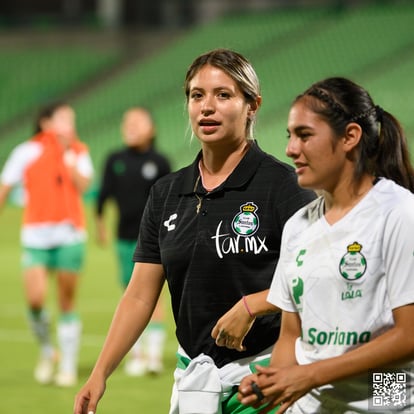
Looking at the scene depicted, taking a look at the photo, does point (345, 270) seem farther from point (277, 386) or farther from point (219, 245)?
point (219, 245)

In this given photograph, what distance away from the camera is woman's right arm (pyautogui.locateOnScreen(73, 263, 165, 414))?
403cm

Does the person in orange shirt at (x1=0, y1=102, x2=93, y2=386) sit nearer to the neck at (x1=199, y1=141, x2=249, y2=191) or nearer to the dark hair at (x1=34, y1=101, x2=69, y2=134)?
the dark hair at (x1=34, y1=101, x2=69, y2=134)

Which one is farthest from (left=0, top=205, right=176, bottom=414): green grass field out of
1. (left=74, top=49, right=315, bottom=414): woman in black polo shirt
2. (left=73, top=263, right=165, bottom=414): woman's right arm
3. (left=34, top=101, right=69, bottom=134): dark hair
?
(left=74, top=49, right=315, bottom=414): woman in black polo shirt

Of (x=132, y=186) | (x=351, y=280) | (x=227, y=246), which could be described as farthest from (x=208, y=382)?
(x=132, y=186)

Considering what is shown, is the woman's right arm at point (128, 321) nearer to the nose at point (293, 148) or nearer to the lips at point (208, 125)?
the lips at point (208, 125)

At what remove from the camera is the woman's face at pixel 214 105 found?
156 inches

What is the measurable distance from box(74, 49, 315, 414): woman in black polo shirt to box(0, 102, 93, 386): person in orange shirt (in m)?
4.99

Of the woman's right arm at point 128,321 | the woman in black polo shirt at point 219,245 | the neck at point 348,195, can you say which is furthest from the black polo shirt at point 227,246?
the neck at point 348,195

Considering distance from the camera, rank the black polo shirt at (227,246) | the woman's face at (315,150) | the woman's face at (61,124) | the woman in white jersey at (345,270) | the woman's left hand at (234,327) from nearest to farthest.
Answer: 1. the woman in white jersey at (345,270)
2. the woman's face at (315,150)
3. the woman's left hand at (234,327)
4. the black polo shirt at (227,246)
5. the woman's face at (61,124)

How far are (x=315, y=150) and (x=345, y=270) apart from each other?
346mm

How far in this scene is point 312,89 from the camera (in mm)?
3283

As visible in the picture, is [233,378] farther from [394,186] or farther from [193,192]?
[394,186]

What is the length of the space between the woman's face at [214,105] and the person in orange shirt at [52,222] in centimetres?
523

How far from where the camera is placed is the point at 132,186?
987 centimetres
